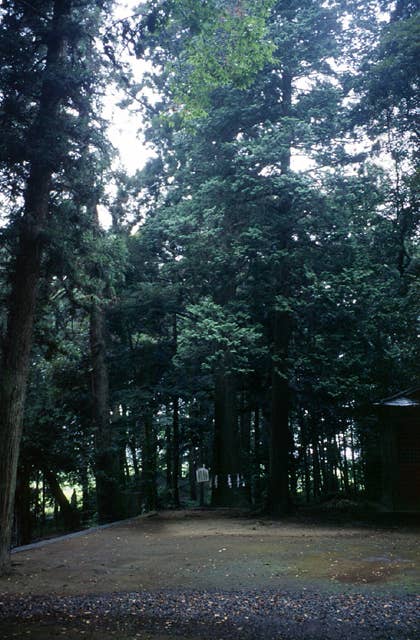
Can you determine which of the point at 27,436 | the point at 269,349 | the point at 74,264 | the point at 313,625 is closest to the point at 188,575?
the point at 313,625

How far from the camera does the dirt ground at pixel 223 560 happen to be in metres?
7.48

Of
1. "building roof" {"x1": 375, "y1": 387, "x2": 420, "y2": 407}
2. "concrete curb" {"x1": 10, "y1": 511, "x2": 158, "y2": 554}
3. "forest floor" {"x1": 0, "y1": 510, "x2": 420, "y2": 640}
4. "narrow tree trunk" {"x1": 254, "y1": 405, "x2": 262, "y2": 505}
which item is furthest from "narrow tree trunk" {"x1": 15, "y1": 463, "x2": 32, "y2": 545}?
"building roof" {"x1": 375, "y1": 387, "x2": 420, "y2": 407}

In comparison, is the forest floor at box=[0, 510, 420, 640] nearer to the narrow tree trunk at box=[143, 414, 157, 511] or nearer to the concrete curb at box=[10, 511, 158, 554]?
the concrete curb at box=[10, 511, 158, 554]

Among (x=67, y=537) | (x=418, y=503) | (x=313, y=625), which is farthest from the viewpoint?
(x=418, y=503)

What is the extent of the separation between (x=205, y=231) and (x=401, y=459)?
31.7ft

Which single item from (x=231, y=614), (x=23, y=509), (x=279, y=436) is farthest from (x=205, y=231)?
(x=231, y=614)

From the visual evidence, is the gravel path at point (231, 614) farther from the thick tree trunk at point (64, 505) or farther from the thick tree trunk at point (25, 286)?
the thick tree trunk at point (64, 505)

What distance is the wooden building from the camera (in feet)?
56.9

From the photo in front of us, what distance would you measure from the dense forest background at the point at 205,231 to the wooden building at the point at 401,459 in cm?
100

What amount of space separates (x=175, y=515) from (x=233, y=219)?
32.2 feet

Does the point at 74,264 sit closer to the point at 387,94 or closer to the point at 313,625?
the point at 313,625

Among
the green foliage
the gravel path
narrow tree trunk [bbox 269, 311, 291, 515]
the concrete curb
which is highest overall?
the green foliage

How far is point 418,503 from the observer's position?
17.4 meters

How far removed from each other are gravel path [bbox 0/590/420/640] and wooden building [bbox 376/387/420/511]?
37.8 feet
